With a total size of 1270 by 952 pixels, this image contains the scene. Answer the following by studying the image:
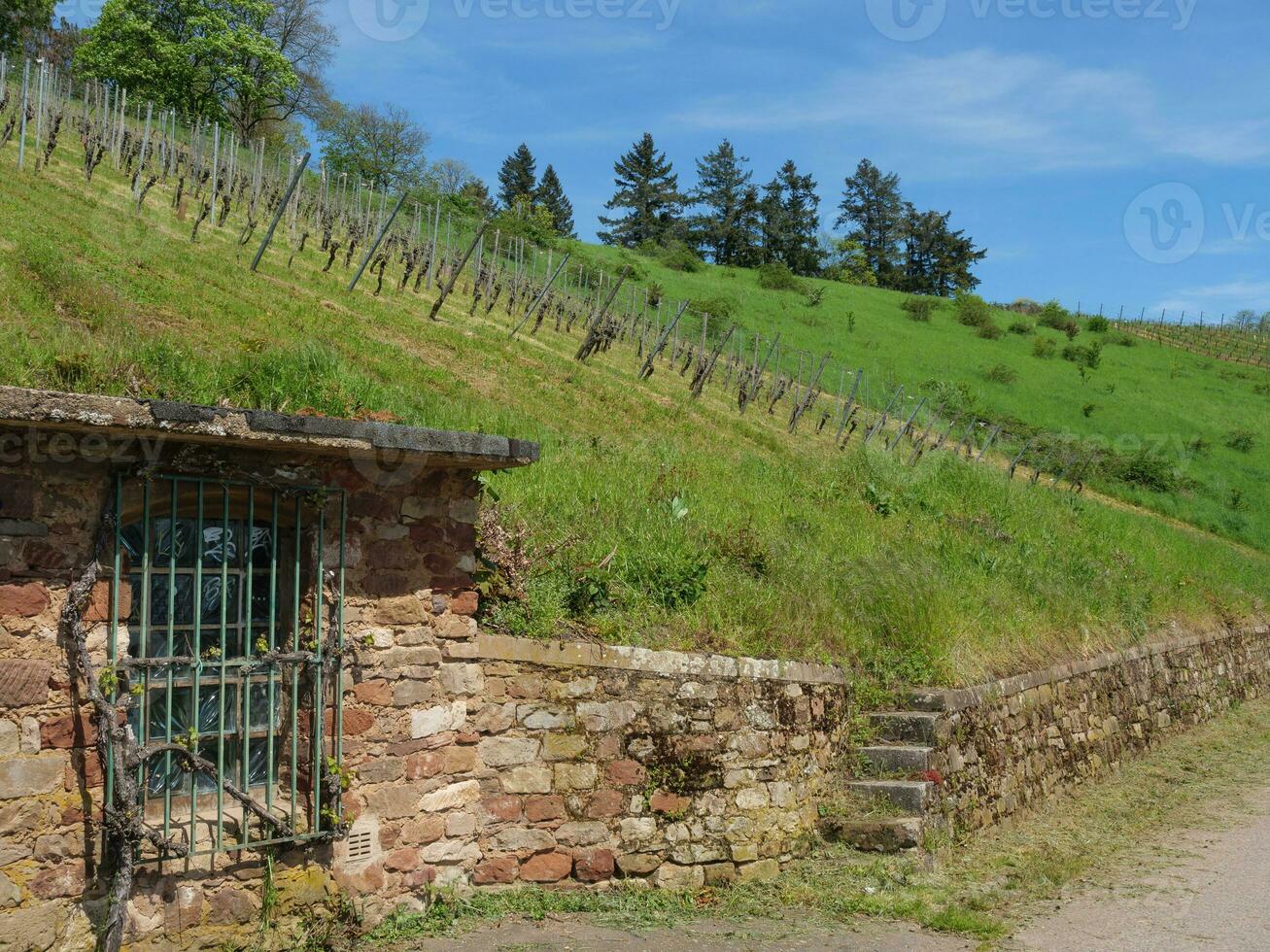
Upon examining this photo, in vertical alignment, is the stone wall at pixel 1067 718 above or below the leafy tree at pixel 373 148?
below

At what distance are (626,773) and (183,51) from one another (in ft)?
141

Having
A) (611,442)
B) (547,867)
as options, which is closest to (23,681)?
(547,867)

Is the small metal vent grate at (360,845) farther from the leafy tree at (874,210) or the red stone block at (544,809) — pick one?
the leafy tree at (874,210)

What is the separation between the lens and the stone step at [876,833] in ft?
24.5

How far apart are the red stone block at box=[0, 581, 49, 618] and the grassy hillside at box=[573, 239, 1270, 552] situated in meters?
30.4

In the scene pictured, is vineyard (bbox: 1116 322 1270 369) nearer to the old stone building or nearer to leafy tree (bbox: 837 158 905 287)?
leafy tree (bbox: 837 158 905 287)

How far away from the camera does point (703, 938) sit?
616 centimetres

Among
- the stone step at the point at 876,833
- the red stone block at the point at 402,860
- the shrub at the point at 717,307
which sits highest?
the shrub at the point at 717,307

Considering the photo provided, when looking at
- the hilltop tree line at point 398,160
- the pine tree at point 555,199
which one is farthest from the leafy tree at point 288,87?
the pine tree at point 555,199

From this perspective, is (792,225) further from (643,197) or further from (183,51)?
(183,51)

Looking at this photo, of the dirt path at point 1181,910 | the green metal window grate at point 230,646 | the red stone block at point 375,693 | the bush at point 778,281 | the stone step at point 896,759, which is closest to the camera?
the green metal window grate at point 230,646

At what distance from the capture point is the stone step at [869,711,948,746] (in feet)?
27.0

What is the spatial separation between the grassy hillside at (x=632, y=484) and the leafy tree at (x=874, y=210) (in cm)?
6289

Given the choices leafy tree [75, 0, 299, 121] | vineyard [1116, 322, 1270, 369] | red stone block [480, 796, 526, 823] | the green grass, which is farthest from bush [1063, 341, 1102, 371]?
red stone block [480, 796, 526, 823]
